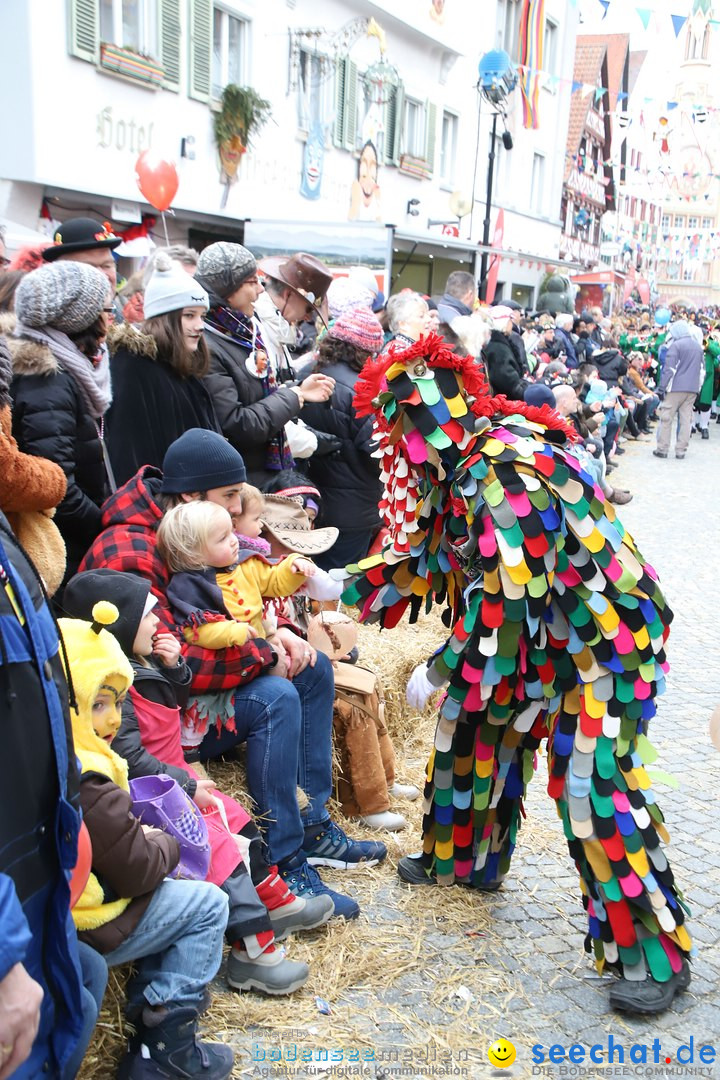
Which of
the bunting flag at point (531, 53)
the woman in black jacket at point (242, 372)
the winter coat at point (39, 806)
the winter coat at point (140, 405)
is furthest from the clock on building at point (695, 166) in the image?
the winter coat at point (39, 806)

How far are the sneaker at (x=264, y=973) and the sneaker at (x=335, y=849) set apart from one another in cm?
59

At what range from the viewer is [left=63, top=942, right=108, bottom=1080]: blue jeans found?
1654mm

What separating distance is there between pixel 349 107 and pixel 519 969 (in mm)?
13972

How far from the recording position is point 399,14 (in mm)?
15219

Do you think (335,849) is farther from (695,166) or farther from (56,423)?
(695,166)

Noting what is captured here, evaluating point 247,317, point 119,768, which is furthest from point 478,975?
point 247,317

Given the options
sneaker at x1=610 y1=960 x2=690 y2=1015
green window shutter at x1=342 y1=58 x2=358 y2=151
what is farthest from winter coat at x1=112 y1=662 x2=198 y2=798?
green window shutter at x1=342 y1=58 x2=358 y2=151

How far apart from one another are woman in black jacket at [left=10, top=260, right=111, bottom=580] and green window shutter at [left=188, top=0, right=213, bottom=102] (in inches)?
362

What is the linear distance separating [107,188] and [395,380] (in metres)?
8.13

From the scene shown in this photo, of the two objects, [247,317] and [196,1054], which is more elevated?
[247,317]

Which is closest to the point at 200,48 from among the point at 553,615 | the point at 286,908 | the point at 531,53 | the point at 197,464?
the point at 197,464

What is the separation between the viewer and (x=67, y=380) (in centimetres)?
295

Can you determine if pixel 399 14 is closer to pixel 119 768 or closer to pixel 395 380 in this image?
pixel 395 380

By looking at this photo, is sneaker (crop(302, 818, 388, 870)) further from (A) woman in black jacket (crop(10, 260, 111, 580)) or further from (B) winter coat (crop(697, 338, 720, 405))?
→ (B) winter coat (crop(697, 338, 720, 405))
